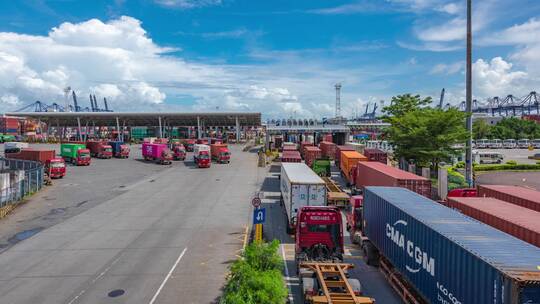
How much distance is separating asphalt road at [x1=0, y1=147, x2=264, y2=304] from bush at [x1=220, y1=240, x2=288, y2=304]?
12.3 feet

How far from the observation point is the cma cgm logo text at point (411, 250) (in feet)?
37.2

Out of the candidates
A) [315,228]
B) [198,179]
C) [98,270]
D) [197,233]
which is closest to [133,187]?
[198,179]

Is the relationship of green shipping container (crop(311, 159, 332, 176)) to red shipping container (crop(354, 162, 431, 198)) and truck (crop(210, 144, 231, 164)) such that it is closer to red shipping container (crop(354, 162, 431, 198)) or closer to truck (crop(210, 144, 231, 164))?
red shipping container (crop(354, 162, 431, 198))

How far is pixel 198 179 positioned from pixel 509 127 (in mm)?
126075

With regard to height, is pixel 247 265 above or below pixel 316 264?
above

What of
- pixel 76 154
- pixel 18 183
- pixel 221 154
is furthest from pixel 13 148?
pixel 18 183

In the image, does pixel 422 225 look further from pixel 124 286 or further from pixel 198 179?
pixel 198 179

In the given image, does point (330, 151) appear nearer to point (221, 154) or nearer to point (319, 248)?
point (221, 154)

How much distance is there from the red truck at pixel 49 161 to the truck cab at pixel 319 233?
3714cm

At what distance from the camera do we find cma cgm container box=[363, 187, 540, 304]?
26.1 feet

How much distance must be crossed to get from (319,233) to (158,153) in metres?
48.5

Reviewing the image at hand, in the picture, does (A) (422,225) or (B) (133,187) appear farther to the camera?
(B) (133,187)

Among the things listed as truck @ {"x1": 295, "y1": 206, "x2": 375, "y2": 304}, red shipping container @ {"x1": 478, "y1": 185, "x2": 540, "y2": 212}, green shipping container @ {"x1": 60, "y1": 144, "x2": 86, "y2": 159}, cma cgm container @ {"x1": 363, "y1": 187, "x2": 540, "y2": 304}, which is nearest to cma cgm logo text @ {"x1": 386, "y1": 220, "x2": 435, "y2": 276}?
cma cgm container @ {"x1": 363, "y1": 187, "x2": 540, "y2": 304}

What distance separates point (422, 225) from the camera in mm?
11852
